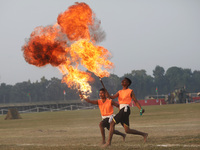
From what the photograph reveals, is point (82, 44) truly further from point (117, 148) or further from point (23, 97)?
point (23, 97)

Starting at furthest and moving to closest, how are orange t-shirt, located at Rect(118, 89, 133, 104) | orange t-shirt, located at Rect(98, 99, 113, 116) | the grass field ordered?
orange t-shirt, located at Rect(98, 99, 113, 116), orange t-shirt, located at Rect(118, 89, 133, 104), the grass field

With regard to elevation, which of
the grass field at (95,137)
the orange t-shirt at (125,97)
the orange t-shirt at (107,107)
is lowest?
the grass field at (95,137)

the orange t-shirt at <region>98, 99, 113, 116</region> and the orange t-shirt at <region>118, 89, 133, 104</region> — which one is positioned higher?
the orange t-shirt at <region>118, 89, 133, 104</region>

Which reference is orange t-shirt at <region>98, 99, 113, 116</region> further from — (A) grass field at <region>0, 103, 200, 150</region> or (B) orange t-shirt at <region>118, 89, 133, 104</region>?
(A) grass field at <region>0, 103, 200, 150</region>

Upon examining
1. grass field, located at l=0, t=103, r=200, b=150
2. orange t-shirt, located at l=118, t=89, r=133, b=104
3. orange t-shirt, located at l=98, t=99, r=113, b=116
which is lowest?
grass field, located at l=0, t=103, r=200, b=150

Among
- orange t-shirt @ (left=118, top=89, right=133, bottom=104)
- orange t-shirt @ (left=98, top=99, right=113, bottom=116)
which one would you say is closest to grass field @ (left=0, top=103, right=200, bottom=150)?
orange t-shirt @ (left=98, top=99, right=113, bottom=116)

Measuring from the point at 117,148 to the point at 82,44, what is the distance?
5.06 metres

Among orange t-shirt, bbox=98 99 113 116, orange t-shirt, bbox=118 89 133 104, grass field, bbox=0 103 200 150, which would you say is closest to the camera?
grass field, bbox=0 103 200 150

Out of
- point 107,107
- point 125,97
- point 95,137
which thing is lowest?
point 95,137

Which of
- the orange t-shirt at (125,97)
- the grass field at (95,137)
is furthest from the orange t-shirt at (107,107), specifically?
the grass field at (95,137)

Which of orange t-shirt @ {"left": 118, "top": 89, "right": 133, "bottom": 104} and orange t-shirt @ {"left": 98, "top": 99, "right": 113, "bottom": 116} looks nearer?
orange t-shirt @ {"left": 118, "top": 89, "right": 133, "bottom": 104}

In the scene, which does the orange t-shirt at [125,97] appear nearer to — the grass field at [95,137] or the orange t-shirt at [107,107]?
the orange t-shirt at [107,107]

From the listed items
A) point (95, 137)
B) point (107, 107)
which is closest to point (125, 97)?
point (107, 107)

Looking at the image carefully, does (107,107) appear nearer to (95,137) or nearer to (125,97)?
(125,97)
